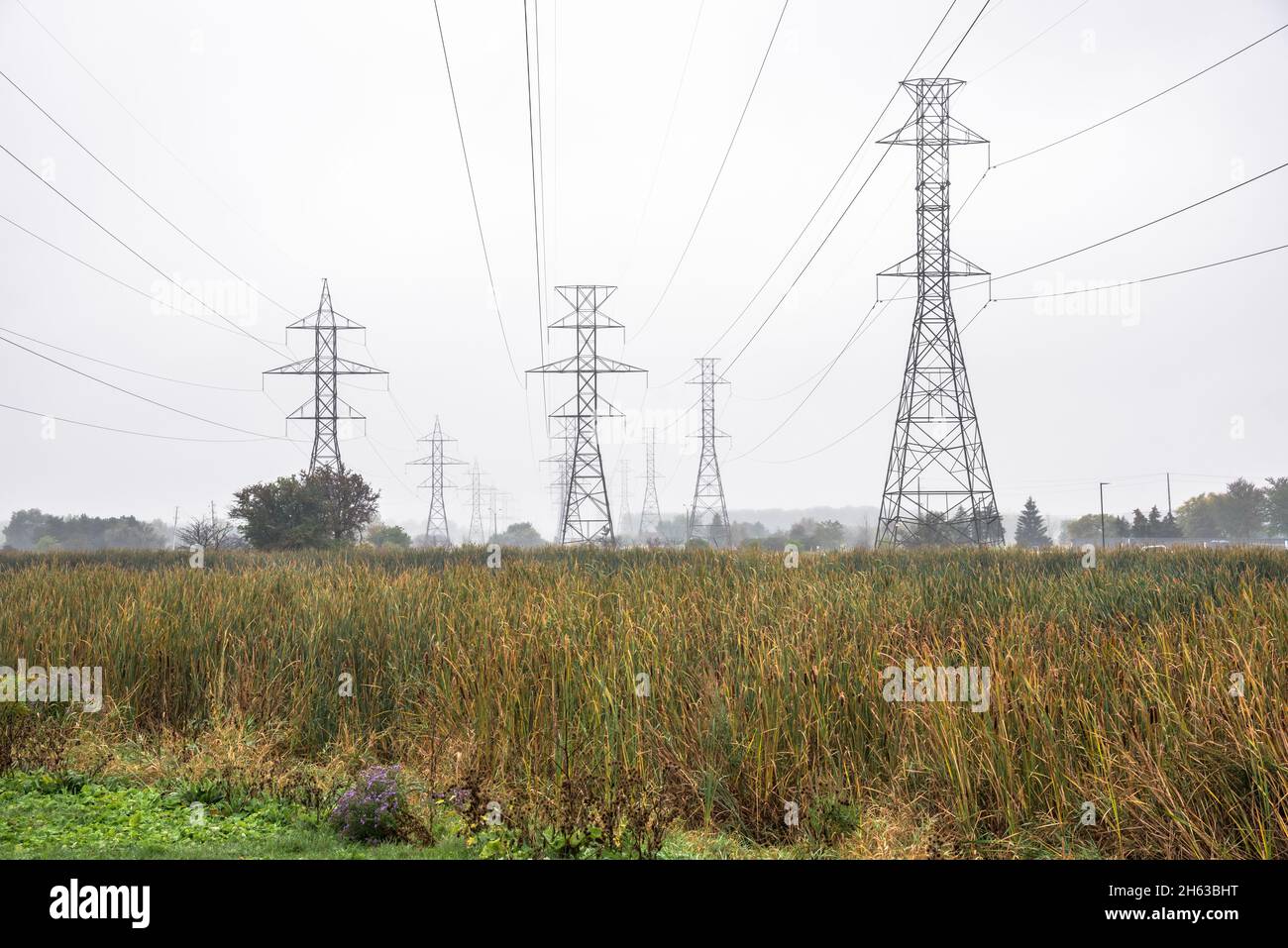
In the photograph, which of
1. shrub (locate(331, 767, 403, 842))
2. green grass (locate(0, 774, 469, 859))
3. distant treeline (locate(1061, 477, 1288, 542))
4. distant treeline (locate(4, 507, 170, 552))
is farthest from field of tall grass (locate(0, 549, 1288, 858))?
distant treeline (locate(1061, 477, 1288, 542))

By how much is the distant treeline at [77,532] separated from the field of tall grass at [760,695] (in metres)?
69.9

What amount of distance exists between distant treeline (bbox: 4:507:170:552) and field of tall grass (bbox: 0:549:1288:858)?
229 feet

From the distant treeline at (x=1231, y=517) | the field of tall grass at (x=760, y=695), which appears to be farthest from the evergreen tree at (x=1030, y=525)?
the field of tall grass at (x=760, y=695)

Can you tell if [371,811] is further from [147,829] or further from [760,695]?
[760,695]

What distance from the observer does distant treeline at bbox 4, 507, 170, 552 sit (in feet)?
251

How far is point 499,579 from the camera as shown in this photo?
12.4 metres

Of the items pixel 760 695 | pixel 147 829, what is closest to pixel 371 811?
pixel 147 829

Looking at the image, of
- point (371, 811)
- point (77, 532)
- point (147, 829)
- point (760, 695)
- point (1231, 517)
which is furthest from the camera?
point (1231, 517)

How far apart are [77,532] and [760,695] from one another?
9710 cm

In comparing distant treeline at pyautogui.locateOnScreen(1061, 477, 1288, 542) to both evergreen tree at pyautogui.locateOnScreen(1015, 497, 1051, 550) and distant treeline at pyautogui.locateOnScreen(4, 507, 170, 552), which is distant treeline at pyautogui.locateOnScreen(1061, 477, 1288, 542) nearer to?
evergreen tree at pyautogui.locateOnScreen(1015, 497, 1051, 550)

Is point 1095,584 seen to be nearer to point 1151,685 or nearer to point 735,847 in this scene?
point 1151,685

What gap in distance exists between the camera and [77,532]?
3300 inches

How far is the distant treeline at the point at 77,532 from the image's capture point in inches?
3014
